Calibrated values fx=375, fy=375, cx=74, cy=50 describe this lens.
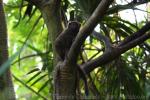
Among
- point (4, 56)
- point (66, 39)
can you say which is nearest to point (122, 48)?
point (66, 39)

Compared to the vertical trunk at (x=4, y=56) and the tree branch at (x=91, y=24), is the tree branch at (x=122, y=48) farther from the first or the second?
the vertical trunk at (x=4, y=56)

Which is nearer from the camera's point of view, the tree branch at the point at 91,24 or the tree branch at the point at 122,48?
the tree branch at the point at 91,24

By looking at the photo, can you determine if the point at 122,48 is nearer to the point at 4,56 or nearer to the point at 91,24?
the point at 91,24

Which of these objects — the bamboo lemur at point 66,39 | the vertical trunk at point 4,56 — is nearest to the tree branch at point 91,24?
the bamboo lemur at point 66,39

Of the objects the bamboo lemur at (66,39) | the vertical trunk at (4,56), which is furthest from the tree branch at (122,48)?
the vertical trunk at (4,56)

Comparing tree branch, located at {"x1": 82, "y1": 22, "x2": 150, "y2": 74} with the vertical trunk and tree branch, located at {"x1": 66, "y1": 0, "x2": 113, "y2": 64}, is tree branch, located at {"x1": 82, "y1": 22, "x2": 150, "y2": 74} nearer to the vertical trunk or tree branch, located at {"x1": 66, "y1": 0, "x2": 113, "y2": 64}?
tree branch, located at {"x1": 66, "y1": 0, "x2": 113, "y2": 64}

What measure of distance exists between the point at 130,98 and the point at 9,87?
0.56m

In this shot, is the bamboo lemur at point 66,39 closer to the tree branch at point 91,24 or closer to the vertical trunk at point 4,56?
the tree branch at point 91,24

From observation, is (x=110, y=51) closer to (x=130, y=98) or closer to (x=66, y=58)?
(x=66, y=58)

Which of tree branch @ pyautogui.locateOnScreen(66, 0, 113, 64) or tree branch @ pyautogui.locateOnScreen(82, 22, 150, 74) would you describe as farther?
tree branch @ pyautogui.locateOnScreen(82, 22, 150, 74)

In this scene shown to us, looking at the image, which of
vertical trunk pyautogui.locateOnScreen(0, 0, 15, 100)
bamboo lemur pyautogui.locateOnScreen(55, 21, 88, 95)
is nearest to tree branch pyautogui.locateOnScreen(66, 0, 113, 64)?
bamboo lemur pyautogui.locateOnScreen(55, 21, 88, 95)

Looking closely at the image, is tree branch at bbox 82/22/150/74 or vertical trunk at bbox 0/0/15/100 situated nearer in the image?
vertical trunk at bbox 0/0/15/100

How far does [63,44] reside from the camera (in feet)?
3.25

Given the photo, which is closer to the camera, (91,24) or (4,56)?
(91,24)
